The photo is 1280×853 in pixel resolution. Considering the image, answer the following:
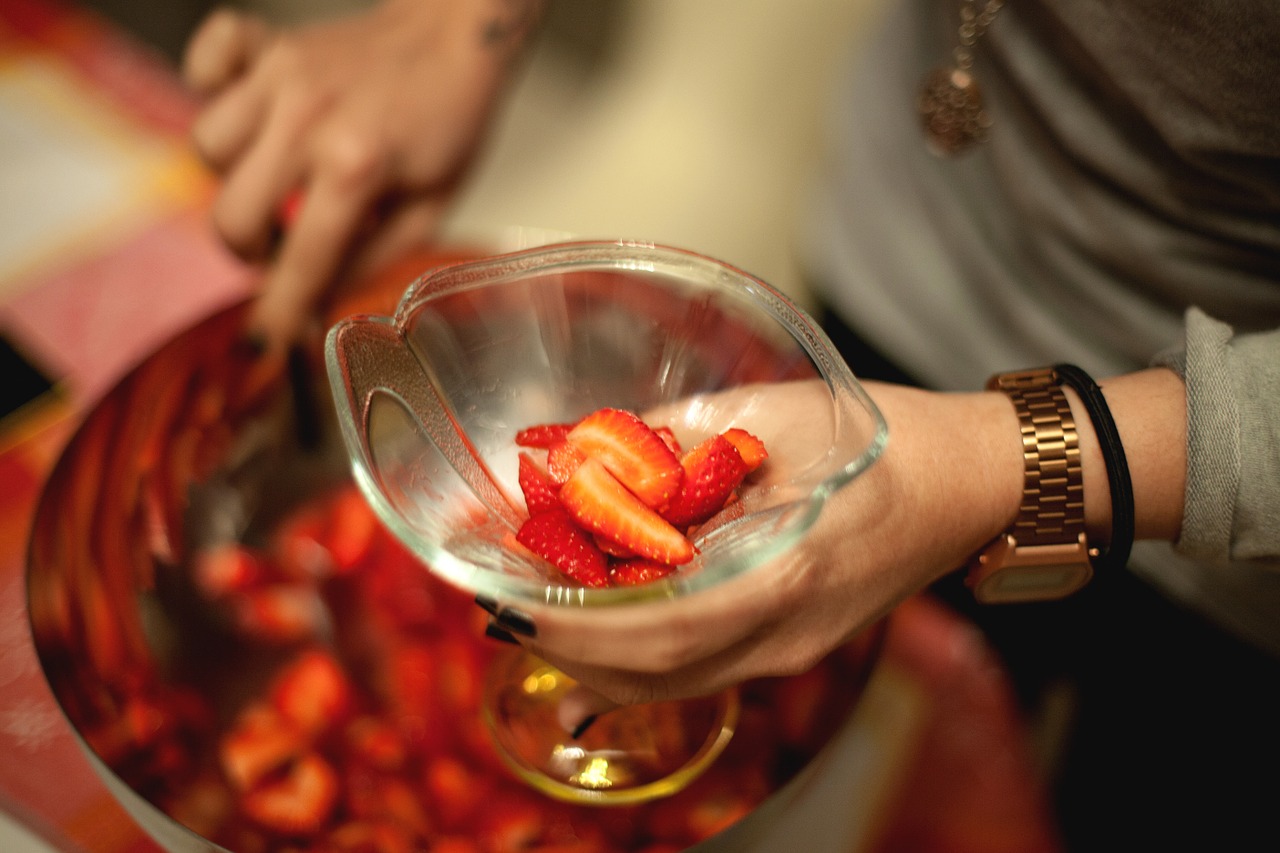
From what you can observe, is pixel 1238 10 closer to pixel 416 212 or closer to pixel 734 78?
pixel 416 212

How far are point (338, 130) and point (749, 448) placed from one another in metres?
0.48

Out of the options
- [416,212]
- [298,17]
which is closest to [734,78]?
[298,17]

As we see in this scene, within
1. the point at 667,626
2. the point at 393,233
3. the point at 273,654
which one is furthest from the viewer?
the point at 393,233

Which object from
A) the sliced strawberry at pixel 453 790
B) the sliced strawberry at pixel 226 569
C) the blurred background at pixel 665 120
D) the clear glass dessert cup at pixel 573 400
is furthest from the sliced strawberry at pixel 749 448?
the blurred background at pixel 665 120

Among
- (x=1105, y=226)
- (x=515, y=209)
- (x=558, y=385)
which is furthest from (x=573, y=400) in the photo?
(x=515, y=209)

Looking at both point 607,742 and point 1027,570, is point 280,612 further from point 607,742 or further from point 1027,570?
point 1027,570

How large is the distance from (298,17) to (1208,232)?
1.93m

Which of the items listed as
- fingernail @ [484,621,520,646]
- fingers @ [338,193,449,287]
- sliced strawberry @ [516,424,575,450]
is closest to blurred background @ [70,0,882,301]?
fingers @ [338,193,449,287]

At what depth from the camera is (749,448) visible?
49 cm

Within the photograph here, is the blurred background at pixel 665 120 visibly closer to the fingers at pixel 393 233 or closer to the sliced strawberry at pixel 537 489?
the fingers at pixel 393 233

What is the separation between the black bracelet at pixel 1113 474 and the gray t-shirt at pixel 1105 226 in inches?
1.6

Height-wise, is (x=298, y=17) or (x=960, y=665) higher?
(x=298, y=17)

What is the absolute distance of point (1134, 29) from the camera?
60 centimetres

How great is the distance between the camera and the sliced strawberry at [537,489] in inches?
19.2
